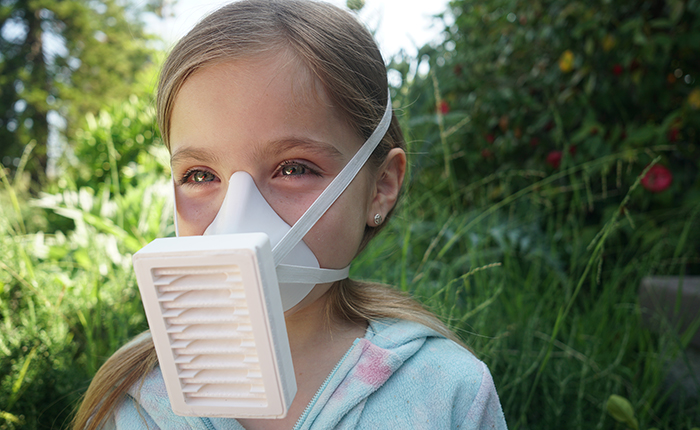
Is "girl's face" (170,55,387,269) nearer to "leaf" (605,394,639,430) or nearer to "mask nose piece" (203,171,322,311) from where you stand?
"mask nose piece" (203,171,322,311)

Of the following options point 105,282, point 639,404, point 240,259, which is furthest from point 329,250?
point 105,282

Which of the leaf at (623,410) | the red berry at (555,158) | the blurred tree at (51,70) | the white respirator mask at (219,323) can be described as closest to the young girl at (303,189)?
the white respirator mask at (219,323)

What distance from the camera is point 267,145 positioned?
0.93 metres

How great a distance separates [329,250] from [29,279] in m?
1.29

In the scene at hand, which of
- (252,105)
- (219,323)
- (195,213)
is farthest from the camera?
(195,213)

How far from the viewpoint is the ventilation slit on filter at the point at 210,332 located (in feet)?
2.51

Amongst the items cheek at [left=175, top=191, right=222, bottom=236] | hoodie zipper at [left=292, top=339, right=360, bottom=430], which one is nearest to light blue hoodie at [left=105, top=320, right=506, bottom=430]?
hoodie zipper at [left=292, top=339, right=360, bottom=430]

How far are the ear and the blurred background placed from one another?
0.96ft

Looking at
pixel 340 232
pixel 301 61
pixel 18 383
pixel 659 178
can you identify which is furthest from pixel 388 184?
pixel 659 178

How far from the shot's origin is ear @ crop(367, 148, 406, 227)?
118 cm

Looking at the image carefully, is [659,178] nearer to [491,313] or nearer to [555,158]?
[555,158]

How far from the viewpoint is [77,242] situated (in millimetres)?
2580

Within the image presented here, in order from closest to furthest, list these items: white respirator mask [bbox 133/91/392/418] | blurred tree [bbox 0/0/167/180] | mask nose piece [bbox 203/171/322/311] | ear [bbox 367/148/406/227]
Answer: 1. white respirator mask [bbox 133/91/392/418]
2. mask nose piece [bbox 203/171/322/311]
3. ear [bbox 367/148/406/227]
4. blurred tree [bbox 0/0/167/180]

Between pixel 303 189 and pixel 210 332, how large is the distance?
1.15 feet
